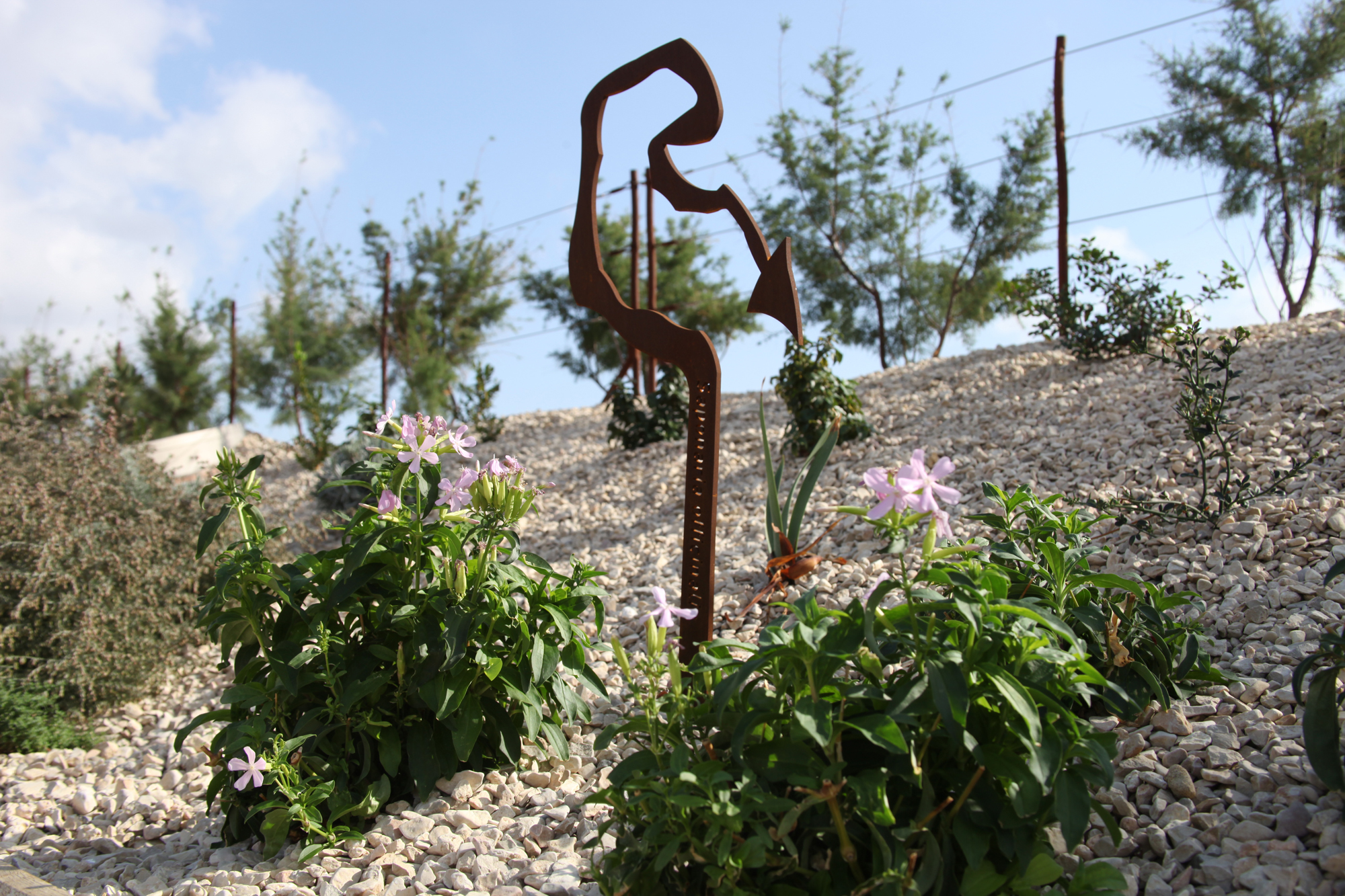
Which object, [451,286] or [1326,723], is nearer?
[1326,723]

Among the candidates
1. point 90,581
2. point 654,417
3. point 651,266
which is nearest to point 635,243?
point 651,266

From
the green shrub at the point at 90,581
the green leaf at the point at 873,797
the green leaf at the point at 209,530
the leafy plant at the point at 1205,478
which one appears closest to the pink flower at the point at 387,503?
the green leaf at the point at 209,530

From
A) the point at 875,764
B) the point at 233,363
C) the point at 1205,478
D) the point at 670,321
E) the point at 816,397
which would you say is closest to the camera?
the point at 875,764

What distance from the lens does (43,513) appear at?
419 cm

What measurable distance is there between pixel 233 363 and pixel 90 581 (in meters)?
10.2

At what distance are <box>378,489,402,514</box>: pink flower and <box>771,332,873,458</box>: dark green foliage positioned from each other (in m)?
3.13

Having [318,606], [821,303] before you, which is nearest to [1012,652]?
[318,606]

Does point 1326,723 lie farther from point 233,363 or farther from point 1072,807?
point 233,363

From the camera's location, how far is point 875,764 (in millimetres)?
1501

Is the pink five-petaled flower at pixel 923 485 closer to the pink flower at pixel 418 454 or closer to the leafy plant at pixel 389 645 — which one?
the leafy plant at pixel 389 645

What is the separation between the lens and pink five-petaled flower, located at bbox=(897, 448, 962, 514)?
1.35 metres

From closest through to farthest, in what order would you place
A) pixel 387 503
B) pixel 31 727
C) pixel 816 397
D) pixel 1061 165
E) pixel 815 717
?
pixel 815 717 → pixel 387 503 → pixel 31 727 → pixel 816 397 → pixel 1061 165

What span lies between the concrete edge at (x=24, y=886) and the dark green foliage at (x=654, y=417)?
14.1ft

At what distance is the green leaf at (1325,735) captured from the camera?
1.58 meters
